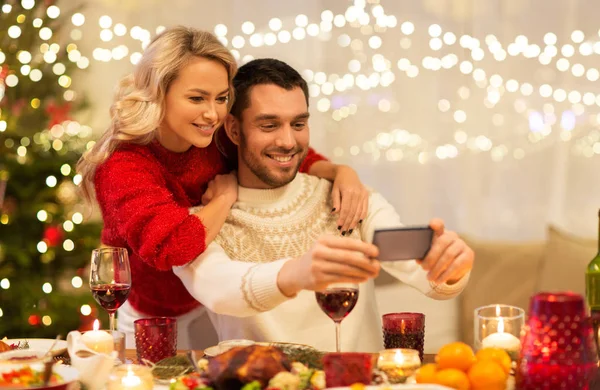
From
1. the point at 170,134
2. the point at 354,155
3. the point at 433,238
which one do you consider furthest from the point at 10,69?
the point at 433,238

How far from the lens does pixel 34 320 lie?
407 cm

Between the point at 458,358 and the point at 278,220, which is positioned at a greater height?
the point at 278,220

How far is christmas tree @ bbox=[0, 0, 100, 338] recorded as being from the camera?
4.02 m

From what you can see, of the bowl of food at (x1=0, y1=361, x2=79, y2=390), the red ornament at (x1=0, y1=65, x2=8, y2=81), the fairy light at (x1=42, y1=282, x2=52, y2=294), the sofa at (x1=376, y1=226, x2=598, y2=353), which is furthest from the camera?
the fairy light at (x1=42, y1=282, x2=52, y2=294)

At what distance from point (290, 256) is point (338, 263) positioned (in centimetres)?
70

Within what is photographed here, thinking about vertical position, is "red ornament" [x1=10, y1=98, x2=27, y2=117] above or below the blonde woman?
above

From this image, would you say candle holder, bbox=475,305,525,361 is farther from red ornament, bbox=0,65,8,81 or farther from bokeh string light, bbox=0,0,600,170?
red ornament, bbox=0,65,8,81

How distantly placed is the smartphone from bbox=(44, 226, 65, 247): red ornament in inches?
117

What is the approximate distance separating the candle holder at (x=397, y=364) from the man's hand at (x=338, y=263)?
7.6 inches

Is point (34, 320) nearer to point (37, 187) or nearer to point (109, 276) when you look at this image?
point (37, 187)

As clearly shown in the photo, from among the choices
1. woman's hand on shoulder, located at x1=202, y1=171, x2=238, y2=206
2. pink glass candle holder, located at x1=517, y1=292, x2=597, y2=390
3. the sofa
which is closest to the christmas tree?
the sofa

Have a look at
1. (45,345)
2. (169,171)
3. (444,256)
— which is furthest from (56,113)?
(444,256)

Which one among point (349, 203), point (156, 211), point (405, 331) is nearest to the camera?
point (405, 331)

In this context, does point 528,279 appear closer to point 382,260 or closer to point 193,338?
point 193,338
